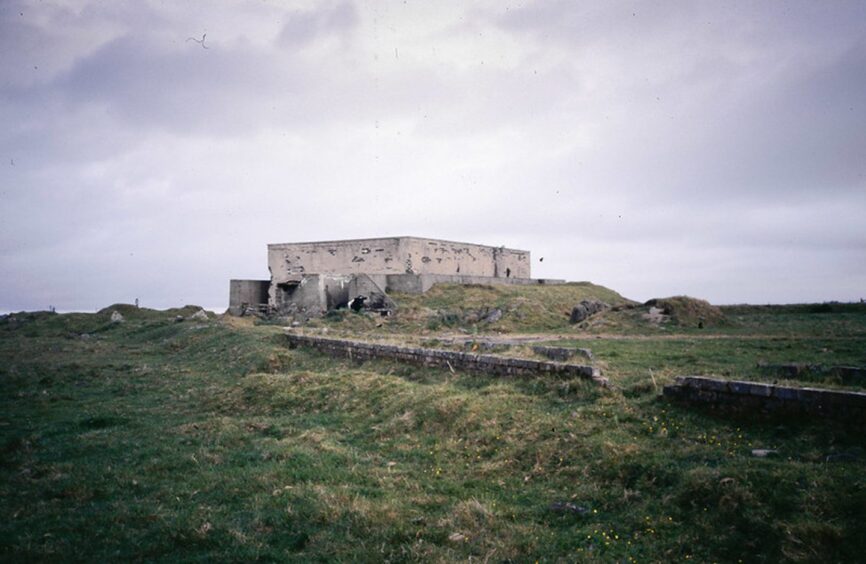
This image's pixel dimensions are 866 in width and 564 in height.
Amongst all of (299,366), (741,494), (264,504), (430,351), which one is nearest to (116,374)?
(299,366)

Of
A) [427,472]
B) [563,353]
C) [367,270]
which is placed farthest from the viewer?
[367,270]

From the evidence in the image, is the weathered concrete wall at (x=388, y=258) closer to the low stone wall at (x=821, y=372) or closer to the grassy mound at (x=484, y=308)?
the grassy mound at (x=484, y=308)

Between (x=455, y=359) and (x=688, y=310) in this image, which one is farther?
(x=688, y=310)

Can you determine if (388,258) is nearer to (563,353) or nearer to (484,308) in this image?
(484,308)

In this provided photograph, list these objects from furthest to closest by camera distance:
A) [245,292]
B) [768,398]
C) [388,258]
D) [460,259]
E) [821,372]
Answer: [460,259], [388,258], [245,292], [821,372], [768,398]

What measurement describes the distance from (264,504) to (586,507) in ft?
10.9

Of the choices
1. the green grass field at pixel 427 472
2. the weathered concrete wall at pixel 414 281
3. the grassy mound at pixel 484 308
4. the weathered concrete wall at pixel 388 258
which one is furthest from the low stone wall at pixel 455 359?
the weathered concrete wall at pixel 388 258

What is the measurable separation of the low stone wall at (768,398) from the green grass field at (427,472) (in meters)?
0.20

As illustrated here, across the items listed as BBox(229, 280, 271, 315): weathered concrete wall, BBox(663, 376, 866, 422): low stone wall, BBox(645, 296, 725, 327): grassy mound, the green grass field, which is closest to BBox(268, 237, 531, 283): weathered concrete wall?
BBox(229, 280, 271, 315): weathered concrete wall

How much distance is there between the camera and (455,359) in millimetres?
11055


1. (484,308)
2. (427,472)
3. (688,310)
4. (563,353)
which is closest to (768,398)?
(427,472)

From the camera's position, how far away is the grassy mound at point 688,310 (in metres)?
20.0

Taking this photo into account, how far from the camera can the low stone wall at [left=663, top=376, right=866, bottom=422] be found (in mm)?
5529

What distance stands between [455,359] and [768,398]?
6037mm
